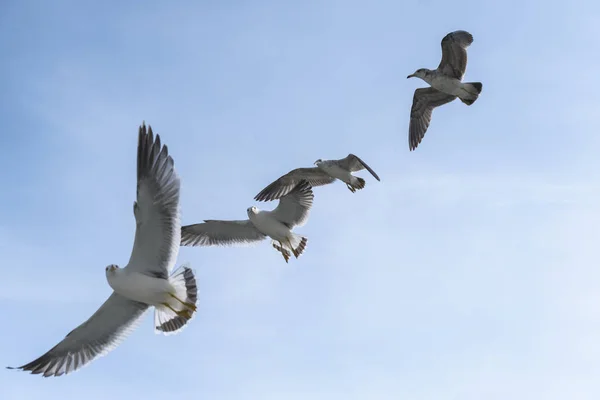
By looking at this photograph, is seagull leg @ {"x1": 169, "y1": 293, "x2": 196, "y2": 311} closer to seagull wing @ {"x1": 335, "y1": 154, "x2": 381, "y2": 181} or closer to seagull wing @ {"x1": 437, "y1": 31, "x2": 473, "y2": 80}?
seagull wing @ {"x1": 335, "y1": 154, "x2": 381, "y2": 181}

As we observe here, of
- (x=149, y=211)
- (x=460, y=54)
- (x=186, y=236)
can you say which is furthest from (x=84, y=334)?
(x=460, y=54)

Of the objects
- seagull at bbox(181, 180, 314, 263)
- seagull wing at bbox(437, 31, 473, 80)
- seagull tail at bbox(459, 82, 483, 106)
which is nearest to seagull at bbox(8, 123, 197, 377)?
seagull at bbox(181, 180, 314, 263)

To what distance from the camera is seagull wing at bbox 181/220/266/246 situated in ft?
57.0

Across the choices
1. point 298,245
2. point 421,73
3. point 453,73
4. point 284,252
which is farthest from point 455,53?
point 284,252

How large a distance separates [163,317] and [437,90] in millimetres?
9980

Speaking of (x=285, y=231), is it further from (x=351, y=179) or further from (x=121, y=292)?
(x=121, y=292)

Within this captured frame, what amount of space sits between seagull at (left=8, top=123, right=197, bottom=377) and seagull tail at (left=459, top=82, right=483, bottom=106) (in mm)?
8685

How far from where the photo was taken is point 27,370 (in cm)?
1199

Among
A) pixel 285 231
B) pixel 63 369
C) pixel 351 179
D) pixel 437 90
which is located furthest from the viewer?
pixel 437 90

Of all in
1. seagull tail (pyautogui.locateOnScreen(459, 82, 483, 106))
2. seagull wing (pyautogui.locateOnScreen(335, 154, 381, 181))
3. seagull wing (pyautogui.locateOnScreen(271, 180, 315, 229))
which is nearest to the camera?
seagull wing (pyautogui.locateOnScreen(271, 180, 315, 229))

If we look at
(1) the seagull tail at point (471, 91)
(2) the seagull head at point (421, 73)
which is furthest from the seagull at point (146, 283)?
(2) the seagull head at point (421, 73)

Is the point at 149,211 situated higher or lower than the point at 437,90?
lower

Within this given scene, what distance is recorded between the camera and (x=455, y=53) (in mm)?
18000

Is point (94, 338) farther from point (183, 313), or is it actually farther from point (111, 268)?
point (183, 313)
